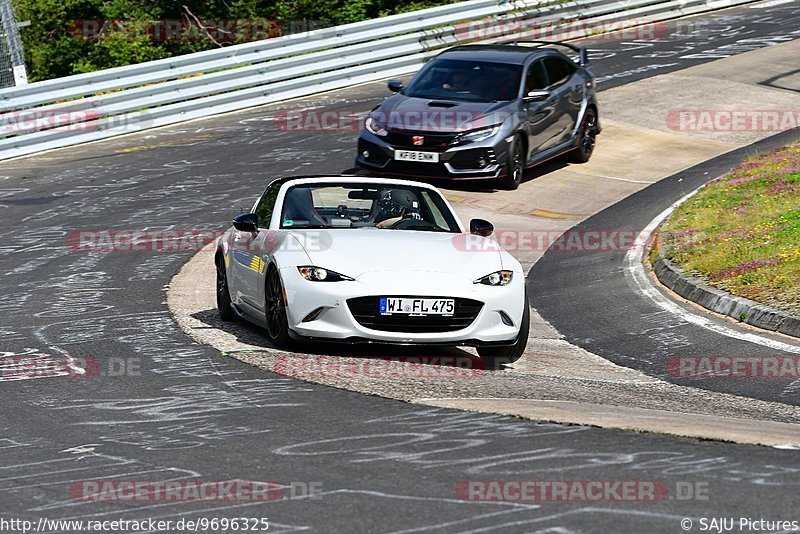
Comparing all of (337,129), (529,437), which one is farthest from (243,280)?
(337,129)

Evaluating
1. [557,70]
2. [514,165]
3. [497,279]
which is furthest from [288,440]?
[557,70]

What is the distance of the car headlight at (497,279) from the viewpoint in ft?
32.2

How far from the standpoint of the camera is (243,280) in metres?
11.0

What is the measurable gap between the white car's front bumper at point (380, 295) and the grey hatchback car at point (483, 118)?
8.29 meters

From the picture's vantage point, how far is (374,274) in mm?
9586

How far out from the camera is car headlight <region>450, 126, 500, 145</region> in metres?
17.9

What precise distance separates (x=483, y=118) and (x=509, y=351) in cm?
848

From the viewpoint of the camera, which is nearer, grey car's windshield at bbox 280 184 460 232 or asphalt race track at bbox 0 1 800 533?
asphalt race track at bbox 0 1 800 533

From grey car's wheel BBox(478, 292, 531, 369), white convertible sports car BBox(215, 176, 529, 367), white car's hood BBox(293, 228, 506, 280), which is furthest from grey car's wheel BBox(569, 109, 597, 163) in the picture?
grey car's wheel BBox(478, 292, 531, 369)

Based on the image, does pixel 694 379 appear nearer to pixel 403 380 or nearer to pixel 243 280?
pixel 403 380

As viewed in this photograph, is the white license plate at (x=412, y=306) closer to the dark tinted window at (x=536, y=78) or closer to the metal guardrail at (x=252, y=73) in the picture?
the dark tinted window at (x=536, y=78)

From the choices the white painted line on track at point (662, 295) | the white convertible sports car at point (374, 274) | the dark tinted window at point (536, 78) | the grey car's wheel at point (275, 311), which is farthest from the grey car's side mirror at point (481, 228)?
the dark tinted window at point (536, 78)

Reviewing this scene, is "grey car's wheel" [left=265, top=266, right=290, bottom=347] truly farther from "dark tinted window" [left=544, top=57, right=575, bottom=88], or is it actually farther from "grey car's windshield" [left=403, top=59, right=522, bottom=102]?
"dark tinted window" [left=544, top=57, right=575, bottom=88]

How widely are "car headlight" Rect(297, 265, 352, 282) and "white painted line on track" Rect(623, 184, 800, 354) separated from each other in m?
3.57
